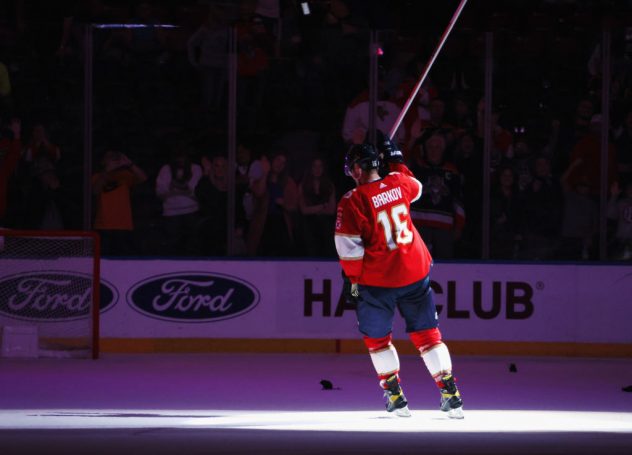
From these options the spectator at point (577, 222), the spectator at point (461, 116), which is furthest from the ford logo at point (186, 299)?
the spectator at point (577, 222)

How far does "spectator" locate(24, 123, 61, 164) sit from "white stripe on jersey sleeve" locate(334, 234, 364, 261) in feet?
16.2

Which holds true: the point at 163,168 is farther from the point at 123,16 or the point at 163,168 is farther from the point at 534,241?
the point at 534,241

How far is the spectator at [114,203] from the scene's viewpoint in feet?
35.6

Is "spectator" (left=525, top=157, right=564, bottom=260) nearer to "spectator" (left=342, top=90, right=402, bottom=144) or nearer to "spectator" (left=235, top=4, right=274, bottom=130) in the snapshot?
"spectator" (left=342, top=90, right=402, bottom=144)

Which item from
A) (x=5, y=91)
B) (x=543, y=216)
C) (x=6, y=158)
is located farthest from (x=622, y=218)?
(x=5, y=91)

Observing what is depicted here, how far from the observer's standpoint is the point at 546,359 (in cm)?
1027

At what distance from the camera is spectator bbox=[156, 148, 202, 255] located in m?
11.0

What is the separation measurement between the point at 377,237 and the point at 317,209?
13.5ft

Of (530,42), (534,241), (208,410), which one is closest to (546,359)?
(534,241)

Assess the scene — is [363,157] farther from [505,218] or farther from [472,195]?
[505,218]

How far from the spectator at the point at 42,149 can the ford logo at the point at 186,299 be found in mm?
1601

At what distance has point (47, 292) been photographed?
33.2ft

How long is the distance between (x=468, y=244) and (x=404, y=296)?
401cm

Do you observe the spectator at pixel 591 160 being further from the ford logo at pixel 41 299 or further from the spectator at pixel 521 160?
the ford logo at pixel 41 299
